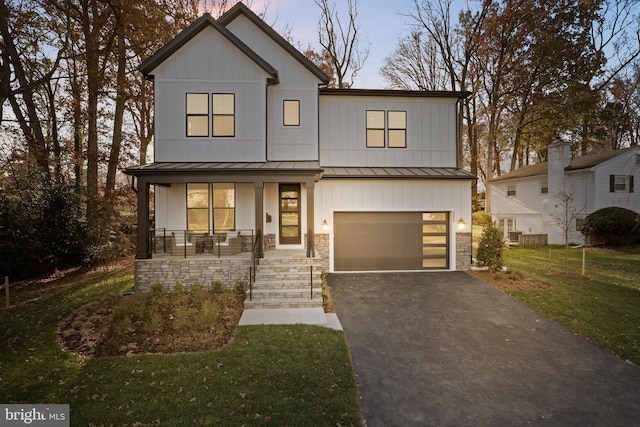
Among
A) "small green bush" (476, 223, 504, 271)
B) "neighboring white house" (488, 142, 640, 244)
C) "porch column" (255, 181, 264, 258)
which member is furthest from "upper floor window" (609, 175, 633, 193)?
"porch column" (255, 181, 264, 258)

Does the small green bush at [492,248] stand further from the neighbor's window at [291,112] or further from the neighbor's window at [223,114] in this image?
the neighbor's window at [223,114]

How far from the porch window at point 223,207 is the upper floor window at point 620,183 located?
23579mm

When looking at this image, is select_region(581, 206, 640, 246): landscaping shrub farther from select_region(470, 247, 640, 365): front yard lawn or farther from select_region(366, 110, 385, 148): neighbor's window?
select_region(366, 110, 385, 148): neighbor's window

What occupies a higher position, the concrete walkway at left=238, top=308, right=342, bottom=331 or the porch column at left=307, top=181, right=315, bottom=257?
the porch column at left=307, top=181, right=315, bottom=257

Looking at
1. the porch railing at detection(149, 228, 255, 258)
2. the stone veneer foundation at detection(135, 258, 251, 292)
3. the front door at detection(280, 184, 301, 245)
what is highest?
the front door at detection(280, 184, 301, 245)

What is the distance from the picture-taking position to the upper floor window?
1980 cm

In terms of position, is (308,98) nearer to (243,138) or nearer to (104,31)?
(243,138)

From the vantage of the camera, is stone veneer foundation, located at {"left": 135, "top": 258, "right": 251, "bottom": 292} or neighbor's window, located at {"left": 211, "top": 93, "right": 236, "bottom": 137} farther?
neighbor's window, located at {"left": 211, "top": 93, "right": 236, "bottom": 137}

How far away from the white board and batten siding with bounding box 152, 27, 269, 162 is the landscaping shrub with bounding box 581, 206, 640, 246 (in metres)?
20.0

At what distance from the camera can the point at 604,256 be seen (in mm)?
15789

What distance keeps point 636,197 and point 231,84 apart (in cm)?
2608

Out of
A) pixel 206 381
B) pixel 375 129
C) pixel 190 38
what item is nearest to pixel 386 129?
pixel 375 129

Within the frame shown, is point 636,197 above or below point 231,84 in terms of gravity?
below

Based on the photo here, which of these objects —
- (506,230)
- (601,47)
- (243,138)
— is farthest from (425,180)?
(601,47)
